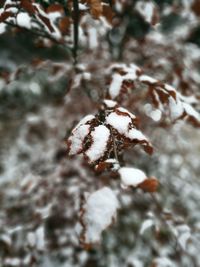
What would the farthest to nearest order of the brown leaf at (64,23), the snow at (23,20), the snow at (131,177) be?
the brown leaf at (64,23), the snow at (23,20), the snow at (131,177)

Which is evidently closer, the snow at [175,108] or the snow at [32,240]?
the snow at [175,108]

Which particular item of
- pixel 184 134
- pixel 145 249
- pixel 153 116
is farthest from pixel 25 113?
pixel 153 116

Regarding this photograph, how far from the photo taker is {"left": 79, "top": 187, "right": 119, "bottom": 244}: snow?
951mm

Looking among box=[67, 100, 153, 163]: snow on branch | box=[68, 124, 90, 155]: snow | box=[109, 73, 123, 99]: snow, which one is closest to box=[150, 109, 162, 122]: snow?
box=[109, 73, 123, 99]: snow

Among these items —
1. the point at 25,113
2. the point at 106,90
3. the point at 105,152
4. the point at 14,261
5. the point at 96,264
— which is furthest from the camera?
the point at 25,113

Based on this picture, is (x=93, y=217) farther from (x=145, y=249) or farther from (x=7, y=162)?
(x=7, y=162)

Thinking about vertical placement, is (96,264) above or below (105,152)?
below

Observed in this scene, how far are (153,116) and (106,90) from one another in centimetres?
37

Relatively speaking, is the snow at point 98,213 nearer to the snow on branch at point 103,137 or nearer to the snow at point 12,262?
the snow on branch at point 103,137

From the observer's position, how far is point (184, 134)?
3.77 meters

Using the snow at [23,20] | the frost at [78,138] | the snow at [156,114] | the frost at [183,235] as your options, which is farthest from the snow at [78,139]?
the frost at [183,235]

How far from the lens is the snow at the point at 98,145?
34.2 inches

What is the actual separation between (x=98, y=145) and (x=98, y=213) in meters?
0.19

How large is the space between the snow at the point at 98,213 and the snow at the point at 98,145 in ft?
0.56
